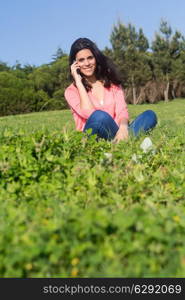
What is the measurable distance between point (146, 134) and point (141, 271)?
11.5ft

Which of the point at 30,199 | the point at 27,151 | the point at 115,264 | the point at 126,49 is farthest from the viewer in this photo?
the point at 126,49

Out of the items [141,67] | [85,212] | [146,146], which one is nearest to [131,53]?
[141,67]

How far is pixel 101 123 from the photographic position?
4.47m

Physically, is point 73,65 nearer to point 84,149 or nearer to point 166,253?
point 84,149

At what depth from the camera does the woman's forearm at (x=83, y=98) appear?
4.88 metres

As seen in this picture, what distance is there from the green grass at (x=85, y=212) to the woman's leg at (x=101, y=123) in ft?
2.79

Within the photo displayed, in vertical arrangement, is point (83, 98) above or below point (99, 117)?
above

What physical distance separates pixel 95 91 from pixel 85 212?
352cm

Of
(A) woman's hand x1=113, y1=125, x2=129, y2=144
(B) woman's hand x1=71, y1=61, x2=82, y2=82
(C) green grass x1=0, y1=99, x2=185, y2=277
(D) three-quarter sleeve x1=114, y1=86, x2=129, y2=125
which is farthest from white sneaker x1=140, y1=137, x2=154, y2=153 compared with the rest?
(B) woman's hand x1=71, y1=61, x2=82, y2=82

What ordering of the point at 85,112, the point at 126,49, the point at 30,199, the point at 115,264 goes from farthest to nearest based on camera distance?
the point at 126,49
the point at 85,112
the point at 30,199
the point at 115,264

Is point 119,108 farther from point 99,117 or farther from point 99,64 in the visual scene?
point 99,117

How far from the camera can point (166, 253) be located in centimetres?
165

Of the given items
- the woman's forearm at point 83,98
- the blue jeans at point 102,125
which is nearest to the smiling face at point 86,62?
the woman's forearm at point 83,98

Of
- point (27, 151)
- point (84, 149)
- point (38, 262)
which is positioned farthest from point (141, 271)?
point (84, 149)
